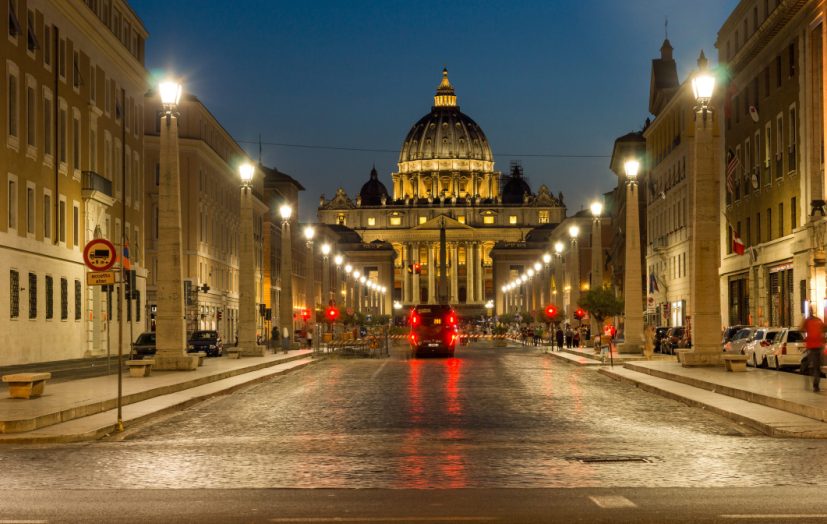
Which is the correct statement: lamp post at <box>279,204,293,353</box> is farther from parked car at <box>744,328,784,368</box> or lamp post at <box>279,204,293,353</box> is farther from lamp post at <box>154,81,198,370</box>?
lamp post at <box>154,81,198,370</box>

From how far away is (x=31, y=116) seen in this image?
1927 inches

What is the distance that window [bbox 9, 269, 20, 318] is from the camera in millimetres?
45625

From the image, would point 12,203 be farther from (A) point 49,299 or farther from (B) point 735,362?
(B) point 735,362

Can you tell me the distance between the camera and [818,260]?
4728 cm

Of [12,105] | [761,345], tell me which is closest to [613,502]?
[761,345]

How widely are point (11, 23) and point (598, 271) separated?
30451 mm

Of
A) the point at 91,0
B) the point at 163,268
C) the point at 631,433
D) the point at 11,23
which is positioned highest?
the point at 91,0

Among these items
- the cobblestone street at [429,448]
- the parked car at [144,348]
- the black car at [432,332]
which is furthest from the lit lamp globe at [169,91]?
the black car at [432,332]

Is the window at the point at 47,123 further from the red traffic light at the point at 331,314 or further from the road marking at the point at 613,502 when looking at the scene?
the road marking at the point at 613,502

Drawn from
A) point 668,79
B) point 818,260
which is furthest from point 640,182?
point 818,260

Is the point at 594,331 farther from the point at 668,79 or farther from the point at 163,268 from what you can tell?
the point at 163,268

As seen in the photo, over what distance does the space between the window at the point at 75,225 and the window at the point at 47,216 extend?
354 centimetres

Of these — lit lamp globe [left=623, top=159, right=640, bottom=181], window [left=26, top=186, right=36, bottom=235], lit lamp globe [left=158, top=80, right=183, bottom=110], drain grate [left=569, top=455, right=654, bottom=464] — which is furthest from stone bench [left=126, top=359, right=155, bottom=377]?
lit lamp globe [left=623, top=159, right=640, bottom=181]

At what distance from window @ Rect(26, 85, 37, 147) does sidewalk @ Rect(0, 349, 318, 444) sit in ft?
45.8
